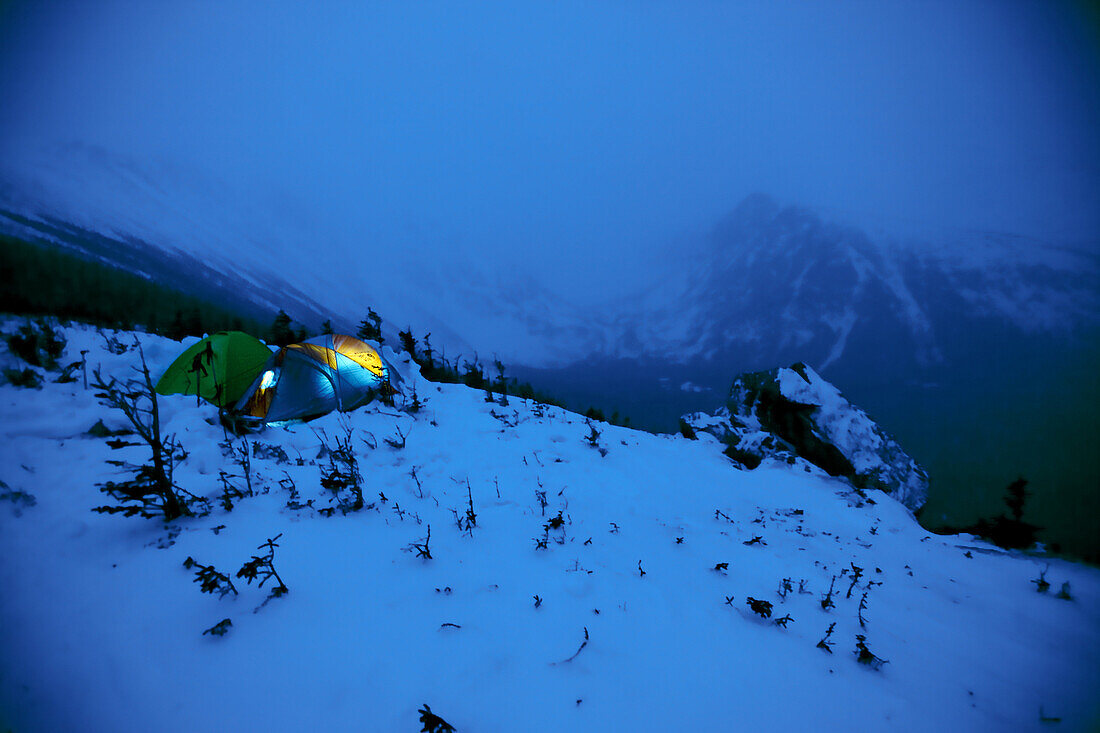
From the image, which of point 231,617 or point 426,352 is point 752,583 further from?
point 426,352

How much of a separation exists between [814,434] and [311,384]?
10.0m

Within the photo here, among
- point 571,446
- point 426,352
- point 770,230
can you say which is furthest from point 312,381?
point 770,230

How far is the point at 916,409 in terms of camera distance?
15.4 m

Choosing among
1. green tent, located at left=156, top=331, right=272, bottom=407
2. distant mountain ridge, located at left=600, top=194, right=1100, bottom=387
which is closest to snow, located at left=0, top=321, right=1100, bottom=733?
green tent, located at left=156, top=331, right=272, bottom=407

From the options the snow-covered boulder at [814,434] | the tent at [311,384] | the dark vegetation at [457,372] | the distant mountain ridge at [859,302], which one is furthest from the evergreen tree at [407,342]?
the distant mountain ridge at [859,302]

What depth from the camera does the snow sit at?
4.64 ft

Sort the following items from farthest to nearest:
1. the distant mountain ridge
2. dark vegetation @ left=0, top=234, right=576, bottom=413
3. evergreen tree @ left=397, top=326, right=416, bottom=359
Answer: the distant mountain ridge → evergreen tree @ left=397, top=326, right=416, bottom=359 → dark vegetation @ left=0, top=234, right=576, bottom=413

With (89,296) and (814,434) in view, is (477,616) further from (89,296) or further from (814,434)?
(89,296)

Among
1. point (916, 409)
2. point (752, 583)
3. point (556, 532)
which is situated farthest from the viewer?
point (916, 409)

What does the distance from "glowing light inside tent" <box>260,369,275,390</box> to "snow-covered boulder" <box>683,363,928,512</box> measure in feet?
27.2

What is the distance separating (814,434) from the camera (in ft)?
24.6

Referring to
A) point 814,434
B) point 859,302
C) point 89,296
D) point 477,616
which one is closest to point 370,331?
point 89,296

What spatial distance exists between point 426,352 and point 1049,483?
59.2 ft

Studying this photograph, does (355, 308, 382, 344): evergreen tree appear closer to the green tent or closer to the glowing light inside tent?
the green tent
